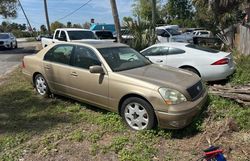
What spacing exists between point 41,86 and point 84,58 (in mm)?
1817

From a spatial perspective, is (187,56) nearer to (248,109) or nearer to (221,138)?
(248,109)

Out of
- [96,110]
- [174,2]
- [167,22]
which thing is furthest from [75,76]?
[167,22]

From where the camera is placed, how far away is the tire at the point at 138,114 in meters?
4.82

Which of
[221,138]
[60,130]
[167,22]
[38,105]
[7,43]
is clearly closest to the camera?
[221,138]

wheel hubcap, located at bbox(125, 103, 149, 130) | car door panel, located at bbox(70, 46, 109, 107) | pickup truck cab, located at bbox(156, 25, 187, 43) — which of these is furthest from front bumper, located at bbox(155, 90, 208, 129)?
pickup truck cab, located at bbox(156, 25, 187, 43)

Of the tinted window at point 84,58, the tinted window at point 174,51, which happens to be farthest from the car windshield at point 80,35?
the tinted window at point 84,58

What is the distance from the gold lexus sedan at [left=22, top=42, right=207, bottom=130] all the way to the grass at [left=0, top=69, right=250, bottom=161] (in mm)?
264

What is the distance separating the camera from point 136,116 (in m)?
5.02

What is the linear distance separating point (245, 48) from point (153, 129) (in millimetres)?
8037

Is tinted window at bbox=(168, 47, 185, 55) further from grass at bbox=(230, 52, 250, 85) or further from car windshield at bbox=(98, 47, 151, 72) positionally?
car windshield at bbox=(98, 47, 151, 72)

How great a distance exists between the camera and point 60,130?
17.2 feet

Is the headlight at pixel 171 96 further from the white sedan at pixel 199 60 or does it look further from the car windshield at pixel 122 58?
the white sedan at pixel 199 60

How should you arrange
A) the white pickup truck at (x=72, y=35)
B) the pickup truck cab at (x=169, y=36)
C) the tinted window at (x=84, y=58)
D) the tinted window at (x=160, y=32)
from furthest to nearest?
the tinted window at (x=160, y=32) → the pickup truck cab at (x=169, y=36) → the white pickup truck at (x=72, y=35) → the tinted window at (x=84, y=58)

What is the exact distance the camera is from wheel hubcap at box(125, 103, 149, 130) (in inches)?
194
